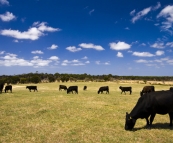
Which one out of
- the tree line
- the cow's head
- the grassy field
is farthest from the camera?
the tree line

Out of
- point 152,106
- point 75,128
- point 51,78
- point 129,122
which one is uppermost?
point 51,78

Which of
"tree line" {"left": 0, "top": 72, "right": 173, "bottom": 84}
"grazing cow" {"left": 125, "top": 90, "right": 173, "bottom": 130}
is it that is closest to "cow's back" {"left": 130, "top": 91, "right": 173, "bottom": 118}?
Result: "grazing cow" {"left": 125, "top": 90, "right": 173, "bottom": 130}

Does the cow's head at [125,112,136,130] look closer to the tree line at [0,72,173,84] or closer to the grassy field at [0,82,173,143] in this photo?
the grassy field at [0,82,173,143]

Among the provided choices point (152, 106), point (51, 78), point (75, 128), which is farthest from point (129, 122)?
point (51, 78)

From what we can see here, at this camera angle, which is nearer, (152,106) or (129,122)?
(152,106)

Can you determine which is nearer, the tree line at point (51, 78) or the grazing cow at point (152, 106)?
the grazing cow at point (152, 106)

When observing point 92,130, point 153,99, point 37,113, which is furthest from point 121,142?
point 37,113

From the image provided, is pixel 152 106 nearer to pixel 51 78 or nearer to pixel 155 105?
pixel 155 105

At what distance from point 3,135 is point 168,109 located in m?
9.59

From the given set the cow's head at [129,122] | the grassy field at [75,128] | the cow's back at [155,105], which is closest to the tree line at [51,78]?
the grassy field at [75,128]

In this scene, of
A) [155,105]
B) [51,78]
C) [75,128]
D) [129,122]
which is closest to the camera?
[155,105]

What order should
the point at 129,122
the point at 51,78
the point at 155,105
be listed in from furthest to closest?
the point at 51,78
the point at 129,122
the point at 155,105

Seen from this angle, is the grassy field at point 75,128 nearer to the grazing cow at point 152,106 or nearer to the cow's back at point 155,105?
the grazing cow at point 152,106

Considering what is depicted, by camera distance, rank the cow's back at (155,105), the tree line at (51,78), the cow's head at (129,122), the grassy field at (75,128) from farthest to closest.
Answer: the tree line at (51,78) < the cow's head at (129,122) < the cow's back at (155,105) < the grassy field at (75,128)
